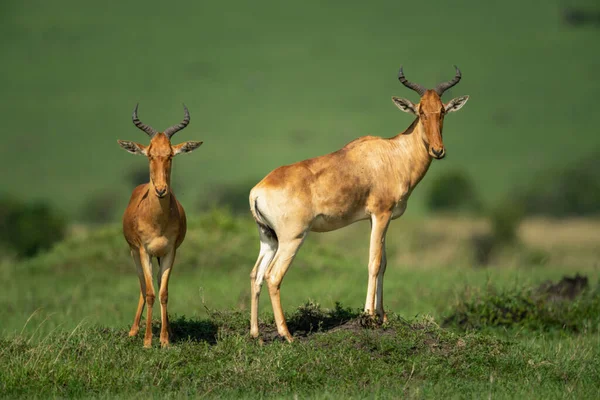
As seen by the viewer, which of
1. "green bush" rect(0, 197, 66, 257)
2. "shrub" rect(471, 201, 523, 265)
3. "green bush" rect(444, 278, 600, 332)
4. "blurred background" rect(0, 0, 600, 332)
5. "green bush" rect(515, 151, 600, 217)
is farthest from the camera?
"blurred background" rect(0, 0, 600, 332)

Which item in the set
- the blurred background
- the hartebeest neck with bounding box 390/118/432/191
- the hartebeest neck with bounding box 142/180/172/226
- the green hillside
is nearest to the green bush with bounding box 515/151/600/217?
the blurred background

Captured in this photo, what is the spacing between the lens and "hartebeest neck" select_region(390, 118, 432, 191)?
440 inches

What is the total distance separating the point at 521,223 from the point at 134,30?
4630 centimetres

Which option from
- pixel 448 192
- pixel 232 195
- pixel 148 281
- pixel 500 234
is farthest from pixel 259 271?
pixel 448 192

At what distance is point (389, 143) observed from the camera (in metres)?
11.3

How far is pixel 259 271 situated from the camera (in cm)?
1078

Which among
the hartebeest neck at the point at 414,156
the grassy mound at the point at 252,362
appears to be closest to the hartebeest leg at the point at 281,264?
the grassy mound at the point at 252,362

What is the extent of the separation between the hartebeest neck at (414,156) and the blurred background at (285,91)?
32.5 metres

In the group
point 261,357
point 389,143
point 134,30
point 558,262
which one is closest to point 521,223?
point 558,262

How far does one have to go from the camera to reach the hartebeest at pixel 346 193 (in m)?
10.4

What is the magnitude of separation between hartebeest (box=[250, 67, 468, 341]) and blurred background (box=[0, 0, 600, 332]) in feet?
107

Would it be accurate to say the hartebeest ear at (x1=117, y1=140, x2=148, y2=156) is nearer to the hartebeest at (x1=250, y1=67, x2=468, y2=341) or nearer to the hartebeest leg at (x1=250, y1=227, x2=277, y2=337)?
the hartebeest at (x1=250, y1=67, x2=468, y2=341)

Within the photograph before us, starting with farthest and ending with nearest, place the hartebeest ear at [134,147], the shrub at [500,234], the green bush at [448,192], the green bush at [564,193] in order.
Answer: the green bush at [448,192], the green bush at [564,193], the shrub at [500,234], the hartebeest ear at [134,147]

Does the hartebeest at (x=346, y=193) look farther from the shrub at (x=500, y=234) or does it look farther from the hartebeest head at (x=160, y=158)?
the shrub at (x=500, y=234)
